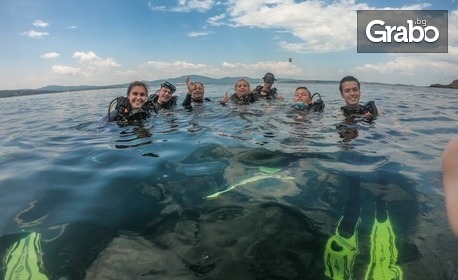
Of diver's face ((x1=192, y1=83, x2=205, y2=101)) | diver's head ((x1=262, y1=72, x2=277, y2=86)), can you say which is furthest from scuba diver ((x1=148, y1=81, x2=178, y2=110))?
diver's head ((x1=262, y1=72, x2=277, y2=86))

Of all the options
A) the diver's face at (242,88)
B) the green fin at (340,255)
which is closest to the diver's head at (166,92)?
the diver's face at (242,88)

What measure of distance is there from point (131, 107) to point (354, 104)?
678 cm

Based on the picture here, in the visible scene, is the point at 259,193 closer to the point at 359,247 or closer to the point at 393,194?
the point at 359,247

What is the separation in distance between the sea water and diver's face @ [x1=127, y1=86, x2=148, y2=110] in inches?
122

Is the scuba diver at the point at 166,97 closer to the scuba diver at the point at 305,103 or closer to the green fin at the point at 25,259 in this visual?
the scuba diver at the point at 305,103

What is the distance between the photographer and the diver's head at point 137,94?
912cm

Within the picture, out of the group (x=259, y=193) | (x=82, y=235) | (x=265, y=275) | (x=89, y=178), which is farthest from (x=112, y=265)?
(x=89, y=178)

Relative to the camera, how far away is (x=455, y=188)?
99 centimetres

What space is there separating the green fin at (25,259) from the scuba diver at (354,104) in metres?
8.43

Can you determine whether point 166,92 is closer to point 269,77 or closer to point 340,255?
point 269,77

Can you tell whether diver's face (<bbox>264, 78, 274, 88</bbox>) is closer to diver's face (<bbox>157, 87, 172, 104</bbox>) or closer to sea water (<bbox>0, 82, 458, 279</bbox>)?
diver's face (<bbox>157, 87, 172, 104</bbox>)

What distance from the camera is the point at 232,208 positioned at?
11.3 feet

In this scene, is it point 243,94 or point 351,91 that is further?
point 243,94

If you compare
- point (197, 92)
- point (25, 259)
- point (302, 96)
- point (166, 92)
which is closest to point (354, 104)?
point (302, 96)
